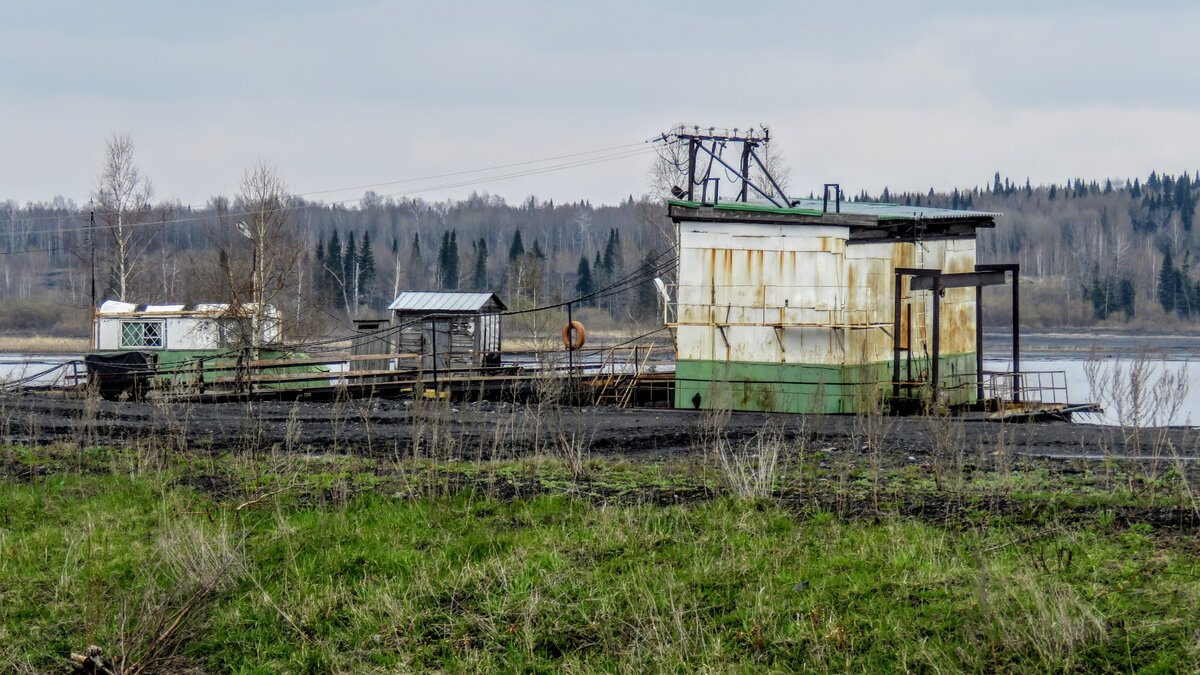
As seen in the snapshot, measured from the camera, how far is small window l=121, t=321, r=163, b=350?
129 feet

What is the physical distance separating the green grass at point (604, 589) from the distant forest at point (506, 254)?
27230mm

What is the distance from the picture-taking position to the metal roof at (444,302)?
3819 centimetres

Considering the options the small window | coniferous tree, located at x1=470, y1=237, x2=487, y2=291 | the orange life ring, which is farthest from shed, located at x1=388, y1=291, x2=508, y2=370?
coniferous tree, located at x1=470, y1=237, x2=487, y2=291

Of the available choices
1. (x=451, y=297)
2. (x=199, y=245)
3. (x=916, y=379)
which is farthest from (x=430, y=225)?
(x=916, y=379)

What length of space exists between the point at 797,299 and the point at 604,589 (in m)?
17.5

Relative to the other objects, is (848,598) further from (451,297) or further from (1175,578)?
(451,297)

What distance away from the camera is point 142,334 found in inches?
1545

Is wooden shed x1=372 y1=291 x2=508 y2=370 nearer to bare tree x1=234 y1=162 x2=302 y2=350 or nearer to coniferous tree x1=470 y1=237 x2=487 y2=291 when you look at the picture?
bare tree x1=234 y1=162 x2=302 y2=350

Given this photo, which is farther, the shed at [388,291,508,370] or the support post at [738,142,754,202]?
the shed at [388,291,508,370]

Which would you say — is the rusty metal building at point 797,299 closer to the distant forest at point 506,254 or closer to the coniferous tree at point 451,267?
the distant forest at point 506,254

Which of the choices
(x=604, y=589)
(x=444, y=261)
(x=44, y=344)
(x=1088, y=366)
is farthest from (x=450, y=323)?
(x=444, y=261)

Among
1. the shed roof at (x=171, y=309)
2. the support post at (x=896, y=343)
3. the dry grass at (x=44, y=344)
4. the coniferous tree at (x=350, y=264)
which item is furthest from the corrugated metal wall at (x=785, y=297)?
the coniferous tree at (x=350, y=264)

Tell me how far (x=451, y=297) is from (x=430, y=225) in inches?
4420

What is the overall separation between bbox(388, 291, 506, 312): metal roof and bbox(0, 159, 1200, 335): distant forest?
398cm
